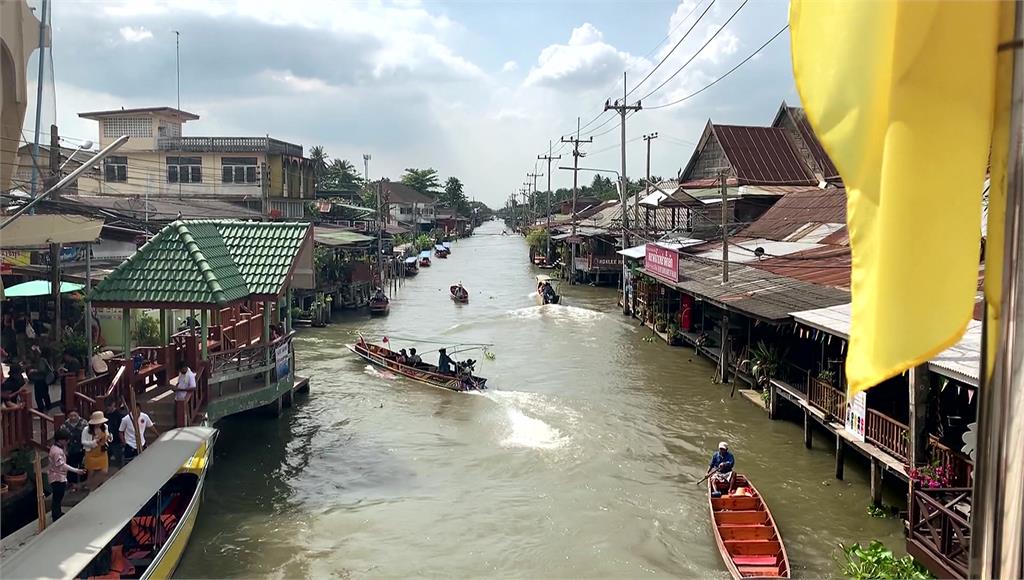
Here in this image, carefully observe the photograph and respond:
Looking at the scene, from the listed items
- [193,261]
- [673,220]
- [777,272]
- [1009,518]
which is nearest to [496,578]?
[193,261]

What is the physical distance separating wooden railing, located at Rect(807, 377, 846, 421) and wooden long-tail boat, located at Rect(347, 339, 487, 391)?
10090mm

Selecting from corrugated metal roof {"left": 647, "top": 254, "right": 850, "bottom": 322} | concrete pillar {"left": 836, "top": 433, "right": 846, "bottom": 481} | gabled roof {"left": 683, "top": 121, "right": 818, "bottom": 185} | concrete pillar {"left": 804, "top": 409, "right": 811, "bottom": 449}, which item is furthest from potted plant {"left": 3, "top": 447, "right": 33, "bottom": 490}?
gabled roof {"left": 683, "top": 121, "right": 818, "bottom": 185}

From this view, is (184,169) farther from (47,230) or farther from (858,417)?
(858,417)

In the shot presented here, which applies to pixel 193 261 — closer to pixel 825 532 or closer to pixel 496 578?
pixel 496 578

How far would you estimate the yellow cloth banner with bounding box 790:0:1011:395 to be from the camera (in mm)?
2705

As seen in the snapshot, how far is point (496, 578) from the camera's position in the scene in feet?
38.9

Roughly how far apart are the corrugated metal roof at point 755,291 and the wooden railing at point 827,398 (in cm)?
159

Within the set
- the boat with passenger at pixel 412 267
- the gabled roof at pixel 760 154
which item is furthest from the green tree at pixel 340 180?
the gabled roof at pixel 760 154

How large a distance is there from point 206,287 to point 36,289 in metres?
7.59

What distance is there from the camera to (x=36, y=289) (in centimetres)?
1922

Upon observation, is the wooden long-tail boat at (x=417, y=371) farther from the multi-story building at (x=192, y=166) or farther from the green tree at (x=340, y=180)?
the green tree at (x=340, y=180)

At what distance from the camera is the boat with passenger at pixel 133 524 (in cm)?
870

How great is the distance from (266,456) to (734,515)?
10.3 metres

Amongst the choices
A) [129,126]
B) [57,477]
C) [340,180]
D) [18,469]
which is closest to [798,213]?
[57,477]
